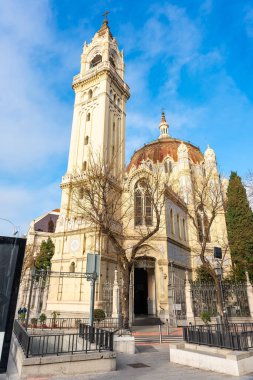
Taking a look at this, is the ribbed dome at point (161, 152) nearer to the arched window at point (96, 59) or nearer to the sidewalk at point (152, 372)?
the arched window at point (96, 59)

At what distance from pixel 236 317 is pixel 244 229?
42.3 feet

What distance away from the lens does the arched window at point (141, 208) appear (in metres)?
26.5

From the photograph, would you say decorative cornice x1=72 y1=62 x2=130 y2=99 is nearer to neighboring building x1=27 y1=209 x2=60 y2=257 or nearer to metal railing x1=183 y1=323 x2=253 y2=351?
neighboring building x1=27 y1=209 x2=60 y2=257

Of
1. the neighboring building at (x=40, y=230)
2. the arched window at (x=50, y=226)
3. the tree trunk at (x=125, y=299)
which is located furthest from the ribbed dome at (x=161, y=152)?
the tree trunk at (x=125, y=299)

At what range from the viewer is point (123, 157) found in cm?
3303

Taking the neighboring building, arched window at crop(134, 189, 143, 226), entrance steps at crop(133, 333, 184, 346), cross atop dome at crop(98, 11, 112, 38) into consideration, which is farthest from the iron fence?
cross atop dome at crop(98, 11, 112, 38)

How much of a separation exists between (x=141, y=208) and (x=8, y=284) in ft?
75.2

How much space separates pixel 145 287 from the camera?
93.0ft

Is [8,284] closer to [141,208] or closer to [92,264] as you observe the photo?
[92,264]

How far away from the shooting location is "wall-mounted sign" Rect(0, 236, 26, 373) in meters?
4.59

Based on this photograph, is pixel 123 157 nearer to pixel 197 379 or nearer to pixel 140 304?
pixel 140 304

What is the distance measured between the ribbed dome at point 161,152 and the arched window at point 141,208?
1664 centimetres

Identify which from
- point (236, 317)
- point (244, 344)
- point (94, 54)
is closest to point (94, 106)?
point (94, 54)

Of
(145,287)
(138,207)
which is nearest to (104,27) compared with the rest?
(138,207)
